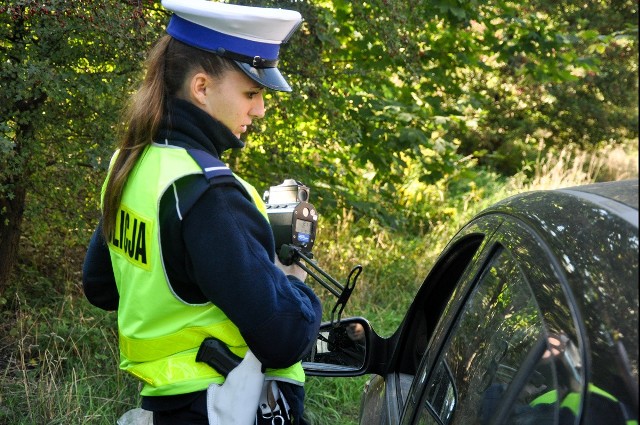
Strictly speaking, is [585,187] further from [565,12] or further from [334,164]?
[565,12]

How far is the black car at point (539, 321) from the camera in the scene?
48.1 inches

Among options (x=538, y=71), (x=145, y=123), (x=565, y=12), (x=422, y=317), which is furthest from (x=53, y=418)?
(x=565, y=12)

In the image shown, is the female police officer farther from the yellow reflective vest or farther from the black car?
the black car

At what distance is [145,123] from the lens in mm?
2059

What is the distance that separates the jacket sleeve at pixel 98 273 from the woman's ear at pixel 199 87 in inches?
20.2

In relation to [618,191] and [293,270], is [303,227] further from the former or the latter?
[618,191]

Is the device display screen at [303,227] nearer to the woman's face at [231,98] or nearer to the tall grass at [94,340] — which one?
the woman's face at [231,98]

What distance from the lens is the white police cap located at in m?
2.02

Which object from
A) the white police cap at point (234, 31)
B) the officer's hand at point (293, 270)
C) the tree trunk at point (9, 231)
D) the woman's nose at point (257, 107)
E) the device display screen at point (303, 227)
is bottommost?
the tree trunk at point (9, 231)

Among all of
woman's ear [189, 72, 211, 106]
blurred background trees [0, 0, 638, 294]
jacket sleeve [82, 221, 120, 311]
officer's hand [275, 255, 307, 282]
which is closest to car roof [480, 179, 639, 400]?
officer's hand [275, 255, 307, 282]

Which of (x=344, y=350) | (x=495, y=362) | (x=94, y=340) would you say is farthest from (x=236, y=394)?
(x=94, y=340)

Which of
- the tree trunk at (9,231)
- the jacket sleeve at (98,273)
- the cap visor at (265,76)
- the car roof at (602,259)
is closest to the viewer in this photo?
the car roof at (602,259)

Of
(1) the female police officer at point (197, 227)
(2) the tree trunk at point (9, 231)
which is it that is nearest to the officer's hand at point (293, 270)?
(1) the female police officer at point (197, 227)

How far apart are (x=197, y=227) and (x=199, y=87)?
0.37 meters
